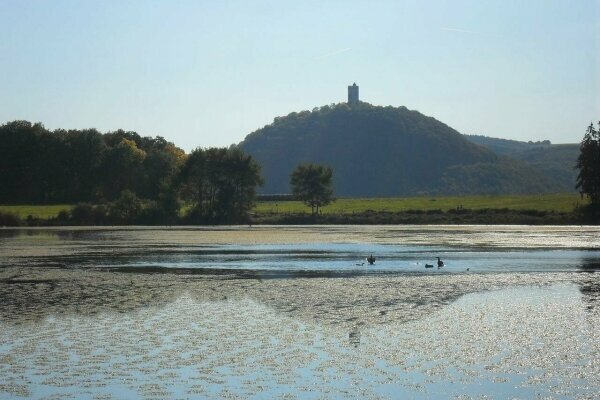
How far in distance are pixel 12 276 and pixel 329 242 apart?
37722 millimetres

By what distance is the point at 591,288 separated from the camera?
3628 cm

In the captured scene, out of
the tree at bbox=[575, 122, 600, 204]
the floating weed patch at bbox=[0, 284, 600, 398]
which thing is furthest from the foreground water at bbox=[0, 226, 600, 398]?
the tree at bbox=[575, 122, 600, 204]

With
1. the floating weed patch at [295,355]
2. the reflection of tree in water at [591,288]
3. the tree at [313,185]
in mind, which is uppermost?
the tree at [313,185]

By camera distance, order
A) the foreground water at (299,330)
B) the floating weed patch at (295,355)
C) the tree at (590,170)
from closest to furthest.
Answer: the floating weed patch at (295,355)
the foreground water at (299,330)
the tree at (590,170)

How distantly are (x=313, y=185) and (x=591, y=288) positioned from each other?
298 feet

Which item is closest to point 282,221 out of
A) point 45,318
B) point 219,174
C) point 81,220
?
point 219,174

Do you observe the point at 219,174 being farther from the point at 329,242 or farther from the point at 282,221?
the point at 329,242

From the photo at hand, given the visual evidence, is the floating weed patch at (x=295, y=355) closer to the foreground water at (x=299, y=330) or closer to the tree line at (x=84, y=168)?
the foreground water at (x=299, y=330)

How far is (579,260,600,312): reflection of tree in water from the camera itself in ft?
102

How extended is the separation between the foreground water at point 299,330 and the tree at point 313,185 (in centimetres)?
7562

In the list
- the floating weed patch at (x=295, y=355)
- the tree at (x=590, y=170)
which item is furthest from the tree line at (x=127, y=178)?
the floating weed patch at (x=295, y=355)

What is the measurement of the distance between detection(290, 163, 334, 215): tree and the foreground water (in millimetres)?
75621

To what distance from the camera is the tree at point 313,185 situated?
415ft

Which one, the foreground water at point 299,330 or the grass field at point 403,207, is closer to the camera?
the foreground water at point 299,330
